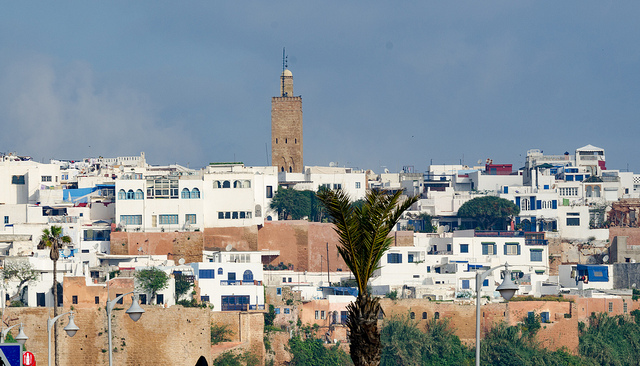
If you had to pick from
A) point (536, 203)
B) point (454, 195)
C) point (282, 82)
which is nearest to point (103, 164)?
point (282, 82)

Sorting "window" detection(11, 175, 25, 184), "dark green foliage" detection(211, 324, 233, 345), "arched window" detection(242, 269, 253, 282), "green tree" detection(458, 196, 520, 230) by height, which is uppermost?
"window" detection(11, 175, 25, 184)

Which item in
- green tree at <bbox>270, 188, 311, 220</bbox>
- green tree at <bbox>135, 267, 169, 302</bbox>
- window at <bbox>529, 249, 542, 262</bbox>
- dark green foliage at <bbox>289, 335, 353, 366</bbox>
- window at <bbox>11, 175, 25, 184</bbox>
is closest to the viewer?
green tree at <bbox>135, 267, 169, 302</bbox>

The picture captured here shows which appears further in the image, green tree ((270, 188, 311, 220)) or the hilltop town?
green tree ((270, 188, 311, 220))

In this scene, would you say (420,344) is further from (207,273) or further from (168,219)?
(168,219)

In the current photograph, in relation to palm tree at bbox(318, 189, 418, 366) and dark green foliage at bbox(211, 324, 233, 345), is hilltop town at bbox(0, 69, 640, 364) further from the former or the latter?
palm tree at bbox(318, 189, 418, 366)

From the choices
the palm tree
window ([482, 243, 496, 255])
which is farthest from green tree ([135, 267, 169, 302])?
the palm tree

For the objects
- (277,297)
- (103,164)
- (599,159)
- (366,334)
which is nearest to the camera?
(366,334)

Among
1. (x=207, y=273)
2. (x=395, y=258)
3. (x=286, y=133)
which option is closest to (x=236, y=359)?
(x=207, y=273)

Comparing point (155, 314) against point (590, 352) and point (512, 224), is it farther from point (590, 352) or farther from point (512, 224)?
point (512, 224)
